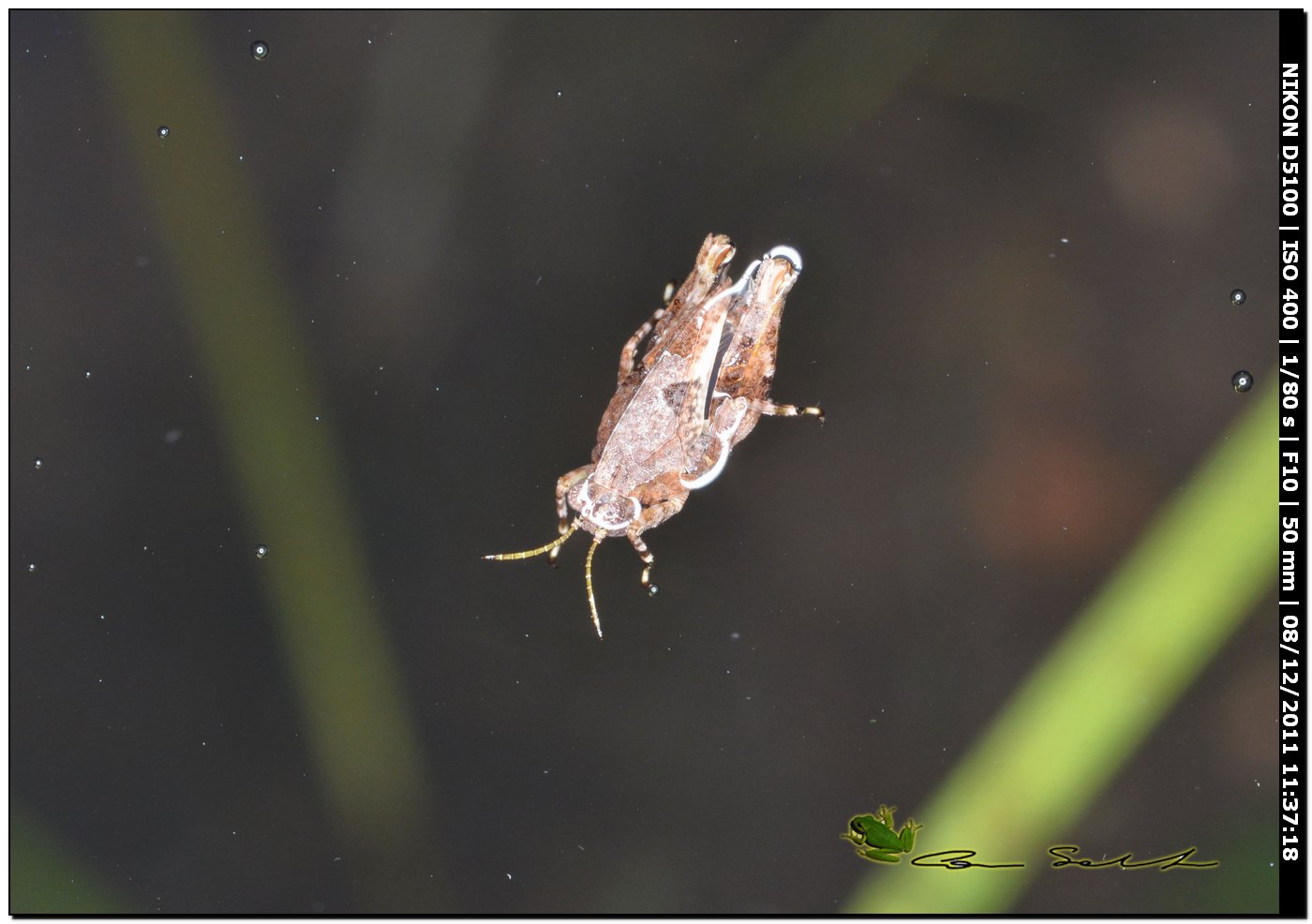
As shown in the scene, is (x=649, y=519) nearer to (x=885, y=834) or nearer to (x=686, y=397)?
(x=686, y=397)

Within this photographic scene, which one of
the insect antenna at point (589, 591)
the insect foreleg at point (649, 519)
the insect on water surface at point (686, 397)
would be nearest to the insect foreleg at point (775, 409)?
the insect on water surface at point (686, 397)

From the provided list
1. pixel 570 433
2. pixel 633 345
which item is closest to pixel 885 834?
pixel 570 433

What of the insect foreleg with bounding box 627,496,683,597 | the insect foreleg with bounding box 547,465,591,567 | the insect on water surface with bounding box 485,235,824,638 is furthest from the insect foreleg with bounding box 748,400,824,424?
the insect foreleg with bounding box 547,465,591,567

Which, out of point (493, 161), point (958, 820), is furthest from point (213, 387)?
point (958, 820)

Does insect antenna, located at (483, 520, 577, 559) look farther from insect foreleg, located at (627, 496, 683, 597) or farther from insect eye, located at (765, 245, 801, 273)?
insect eye, located at (765, 245, 801, 273)

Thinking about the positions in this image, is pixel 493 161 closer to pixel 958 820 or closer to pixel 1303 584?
pixel 958 820

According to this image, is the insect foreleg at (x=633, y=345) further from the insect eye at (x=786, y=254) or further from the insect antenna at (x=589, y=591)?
the insect antenna at (x=589, y=591)
